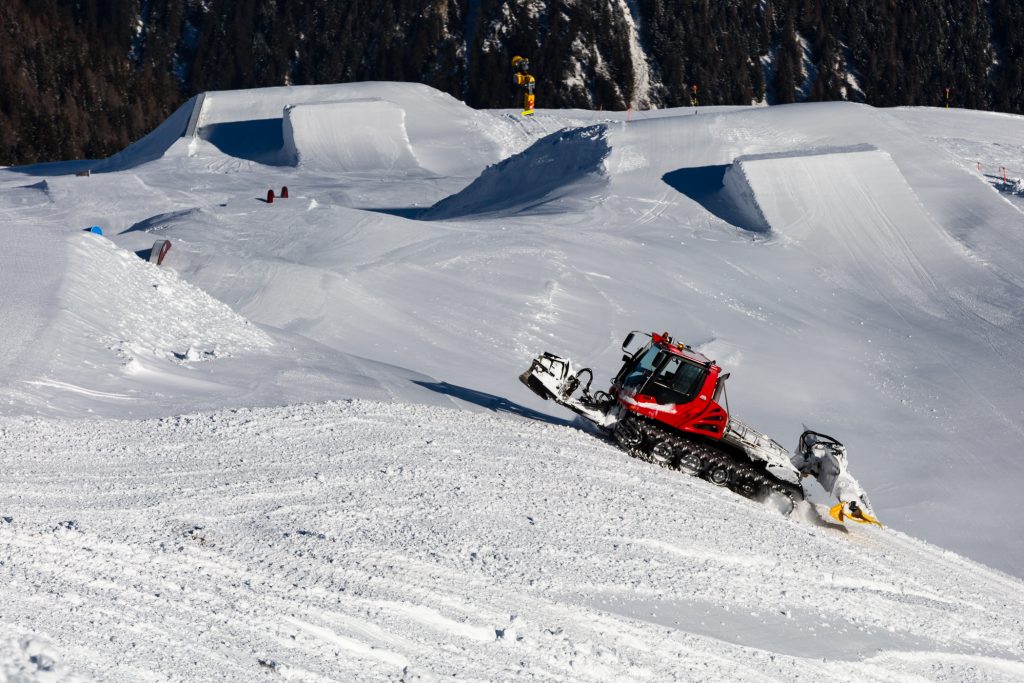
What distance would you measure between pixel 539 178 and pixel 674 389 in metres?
14.3

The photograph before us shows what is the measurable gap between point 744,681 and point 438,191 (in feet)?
78.3

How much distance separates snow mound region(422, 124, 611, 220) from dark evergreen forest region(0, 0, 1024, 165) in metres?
42.9

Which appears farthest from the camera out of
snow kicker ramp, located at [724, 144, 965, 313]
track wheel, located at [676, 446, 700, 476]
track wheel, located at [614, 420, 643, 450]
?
snow kicker ramp, located at [724, 144, 965, 313]

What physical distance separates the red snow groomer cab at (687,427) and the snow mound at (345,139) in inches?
836

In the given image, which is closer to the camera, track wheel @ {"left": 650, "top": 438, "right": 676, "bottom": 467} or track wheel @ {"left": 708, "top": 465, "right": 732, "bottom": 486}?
track wheel @ {"left": 650, "top": 438, "right": 676, "bottom": 467}

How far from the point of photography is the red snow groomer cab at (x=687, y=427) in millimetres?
11953

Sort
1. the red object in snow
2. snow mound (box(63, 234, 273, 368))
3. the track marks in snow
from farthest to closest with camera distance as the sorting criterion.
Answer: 1. the red object in snow
2. snow mound (box(63, 234, 273, 368))
3. the track marks in snow

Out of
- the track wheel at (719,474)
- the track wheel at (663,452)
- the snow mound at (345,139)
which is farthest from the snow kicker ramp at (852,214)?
the snow mound at (345,139)

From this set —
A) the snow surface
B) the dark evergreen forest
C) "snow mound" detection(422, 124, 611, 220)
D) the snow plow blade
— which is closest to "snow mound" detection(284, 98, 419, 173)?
the snow surface

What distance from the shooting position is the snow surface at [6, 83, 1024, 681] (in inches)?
262

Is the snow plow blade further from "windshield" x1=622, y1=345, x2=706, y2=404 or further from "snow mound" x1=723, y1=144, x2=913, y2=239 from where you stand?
"snow mound" x1=723, y1=144, x2=913, y2=239

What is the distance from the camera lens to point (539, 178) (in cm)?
2575

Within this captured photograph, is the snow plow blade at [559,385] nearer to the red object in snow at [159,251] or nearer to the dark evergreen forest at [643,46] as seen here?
the red object in snow at [159,251]

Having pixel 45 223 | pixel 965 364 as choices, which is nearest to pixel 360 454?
pixel 965 364
